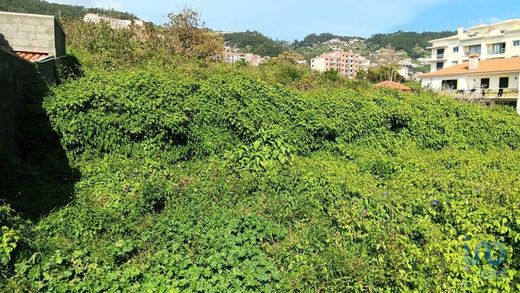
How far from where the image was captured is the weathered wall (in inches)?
262

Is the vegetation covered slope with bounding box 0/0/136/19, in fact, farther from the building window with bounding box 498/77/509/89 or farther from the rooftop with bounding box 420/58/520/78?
the building window with bounding box 498/77/509/89

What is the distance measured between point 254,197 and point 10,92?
493 cm

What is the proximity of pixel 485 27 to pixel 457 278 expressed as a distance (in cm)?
7401

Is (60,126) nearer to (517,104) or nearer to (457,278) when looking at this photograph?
(457,278)

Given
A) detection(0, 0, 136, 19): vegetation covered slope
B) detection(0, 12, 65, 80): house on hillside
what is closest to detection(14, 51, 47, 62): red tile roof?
detection(0, 12, 65, 80): house on hillside

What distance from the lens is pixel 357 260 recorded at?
13.3 feet

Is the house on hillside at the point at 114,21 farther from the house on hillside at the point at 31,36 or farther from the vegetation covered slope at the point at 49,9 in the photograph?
the house on hillside at the point at 31,36

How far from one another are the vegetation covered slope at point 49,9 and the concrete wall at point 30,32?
19.5ft

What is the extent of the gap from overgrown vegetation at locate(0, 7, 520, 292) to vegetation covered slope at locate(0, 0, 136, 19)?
4892 mm

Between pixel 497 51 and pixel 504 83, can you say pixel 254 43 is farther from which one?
pixel 504 83

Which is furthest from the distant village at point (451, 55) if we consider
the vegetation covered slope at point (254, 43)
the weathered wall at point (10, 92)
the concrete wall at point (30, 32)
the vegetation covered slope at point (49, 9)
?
the vegetation covered slope at point (254, 43)

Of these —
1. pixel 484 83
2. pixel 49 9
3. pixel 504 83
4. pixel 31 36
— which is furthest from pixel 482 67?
pixel 49 9

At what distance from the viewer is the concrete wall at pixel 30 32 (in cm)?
903

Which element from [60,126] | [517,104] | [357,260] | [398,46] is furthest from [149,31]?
[398,46]
